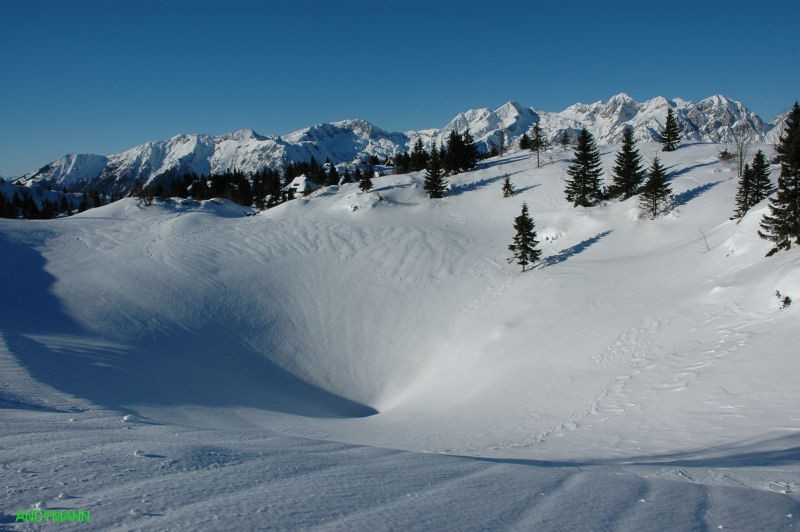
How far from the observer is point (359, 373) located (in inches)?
972

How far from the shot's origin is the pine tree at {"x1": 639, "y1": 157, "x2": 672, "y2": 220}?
35.0 metres

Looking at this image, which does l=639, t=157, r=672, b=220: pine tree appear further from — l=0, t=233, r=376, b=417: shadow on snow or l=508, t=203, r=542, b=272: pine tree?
l=0, t=233, r=376, b=417: shadow on snow

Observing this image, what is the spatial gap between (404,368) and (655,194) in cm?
2848

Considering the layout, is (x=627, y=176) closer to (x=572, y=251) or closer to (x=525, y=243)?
(x=572, y=251)

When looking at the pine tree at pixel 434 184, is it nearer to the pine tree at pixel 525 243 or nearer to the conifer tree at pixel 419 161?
the conifer tree at pixel 419 161

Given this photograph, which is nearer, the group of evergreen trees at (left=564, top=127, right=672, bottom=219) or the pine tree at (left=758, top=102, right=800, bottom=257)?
the pine tree at (left=758, top=102, right=800, bottom=257)

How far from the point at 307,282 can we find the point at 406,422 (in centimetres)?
1827

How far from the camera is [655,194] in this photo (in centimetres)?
3525

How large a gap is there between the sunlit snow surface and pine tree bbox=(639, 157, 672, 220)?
4.43 feet

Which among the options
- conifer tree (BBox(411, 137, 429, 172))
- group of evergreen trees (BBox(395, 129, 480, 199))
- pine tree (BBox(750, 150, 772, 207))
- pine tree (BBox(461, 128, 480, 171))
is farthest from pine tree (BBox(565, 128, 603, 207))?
conifer tree (BBox(411, 137, 429, 172))

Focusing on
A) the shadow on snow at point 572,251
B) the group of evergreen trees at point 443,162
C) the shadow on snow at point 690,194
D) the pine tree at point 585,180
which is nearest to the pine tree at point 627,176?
the pine tree at point 585,180

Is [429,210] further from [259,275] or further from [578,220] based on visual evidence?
[259,275]

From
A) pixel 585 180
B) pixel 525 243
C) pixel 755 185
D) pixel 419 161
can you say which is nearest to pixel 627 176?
pixel 585 180

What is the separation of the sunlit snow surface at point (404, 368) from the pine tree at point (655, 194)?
135 cm
